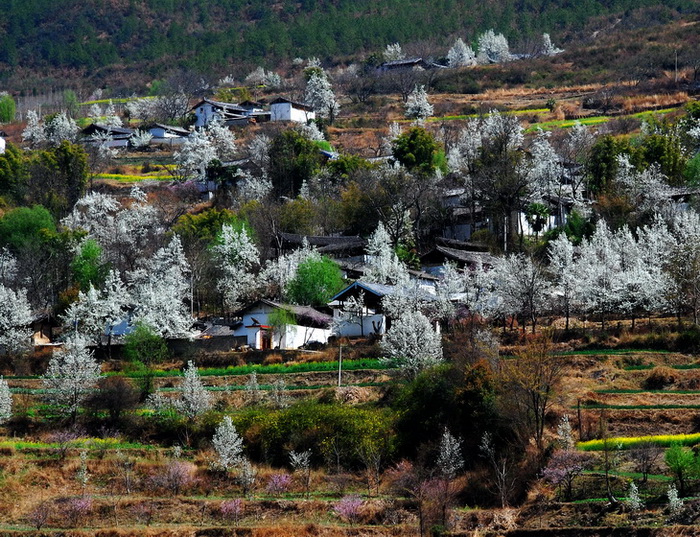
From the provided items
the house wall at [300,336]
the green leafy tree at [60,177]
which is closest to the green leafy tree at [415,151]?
the green leafy tree at [60,177]


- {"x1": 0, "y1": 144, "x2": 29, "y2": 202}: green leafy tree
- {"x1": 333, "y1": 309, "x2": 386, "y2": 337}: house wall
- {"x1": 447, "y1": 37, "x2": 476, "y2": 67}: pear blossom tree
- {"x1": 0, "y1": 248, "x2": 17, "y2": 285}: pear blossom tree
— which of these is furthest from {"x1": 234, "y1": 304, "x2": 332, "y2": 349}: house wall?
{"x1": 447, "y1": 37, "x2": 476, "y2": 67}: pear blossom tree

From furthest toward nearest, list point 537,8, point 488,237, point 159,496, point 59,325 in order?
point 537,8 → point 488,237 → point 59,325 → point 159,496

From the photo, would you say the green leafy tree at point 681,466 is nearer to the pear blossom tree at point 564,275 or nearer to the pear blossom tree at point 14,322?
the pear blossom tree at point 564,275

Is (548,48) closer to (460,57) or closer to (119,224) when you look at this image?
(460,57)

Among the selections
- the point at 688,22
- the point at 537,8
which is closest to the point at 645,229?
the point at 688,22

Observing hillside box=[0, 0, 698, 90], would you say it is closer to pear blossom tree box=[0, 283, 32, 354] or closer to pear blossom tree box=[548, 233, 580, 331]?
pear blossom tree box=[548, 233, 580, 331]

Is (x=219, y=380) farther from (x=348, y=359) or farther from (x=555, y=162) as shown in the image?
(x=555, y=162)
